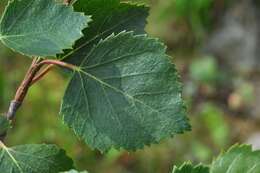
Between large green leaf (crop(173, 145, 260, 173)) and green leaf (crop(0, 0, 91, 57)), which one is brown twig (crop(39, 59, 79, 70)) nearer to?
green leaf (crop(0, 0, 91, 57))

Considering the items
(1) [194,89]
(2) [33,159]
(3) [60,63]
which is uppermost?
(1) [194,89]

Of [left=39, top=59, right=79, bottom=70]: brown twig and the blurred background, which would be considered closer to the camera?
[left=39, top=59, right=79, bottom=70]: brown twig

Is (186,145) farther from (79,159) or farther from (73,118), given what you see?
(73,118)

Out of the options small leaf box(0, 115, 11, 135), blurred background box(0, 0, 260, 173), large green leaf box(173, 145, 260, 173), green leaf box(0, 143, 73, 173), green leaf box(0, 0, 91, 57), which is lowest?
green leaf box(0, 143, 73, 173)

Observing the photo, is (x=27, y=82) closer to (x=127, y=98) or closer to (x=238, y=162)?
(x=127, y=98)

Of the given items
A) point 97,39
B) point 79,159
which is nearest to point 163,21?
point 79,159

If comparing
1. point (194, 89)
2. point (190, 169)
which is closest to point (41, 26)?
point (190, 169)

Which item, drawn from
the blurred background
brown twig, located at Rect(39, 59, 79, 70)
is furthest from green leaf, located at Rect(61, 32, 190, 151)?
the blurred background

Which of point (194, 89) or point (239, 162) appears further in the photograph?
point (194, 89)
